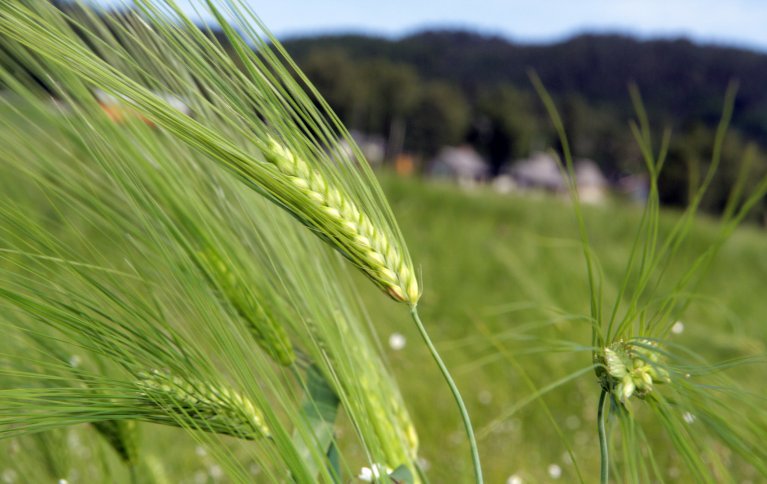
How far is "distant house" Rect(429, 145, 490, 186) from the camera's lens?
43472mm

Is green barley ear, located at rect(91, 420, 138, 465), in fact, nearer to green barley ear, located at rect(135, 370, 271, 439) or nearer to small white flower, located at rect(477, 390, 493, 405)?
green barley ear, located at rect(135, 370, 271, 439)

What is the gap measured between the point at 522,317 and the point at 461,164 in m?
44.5

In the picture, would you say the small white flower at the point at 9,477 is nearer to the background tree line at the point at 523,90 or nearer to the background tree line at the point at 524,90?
the background tree line at the point at 524,90

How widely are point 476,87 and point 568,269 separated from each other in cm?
4317

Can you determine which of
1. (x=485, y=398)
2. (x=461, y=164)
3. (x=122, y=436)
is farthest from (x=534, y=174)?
(x=122, y=436)

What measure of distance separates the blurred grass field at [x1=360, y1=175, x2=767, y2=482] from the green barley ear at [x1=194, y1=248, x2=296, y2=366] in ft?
0.55

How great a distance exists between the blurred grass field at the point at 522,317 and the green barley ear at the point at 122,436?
1.10 ft

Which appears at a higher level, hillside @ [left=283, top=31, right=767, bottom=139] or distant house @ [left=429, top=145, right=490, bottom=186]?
hillside @ [left=283, top=31, right=767, bottom=139]

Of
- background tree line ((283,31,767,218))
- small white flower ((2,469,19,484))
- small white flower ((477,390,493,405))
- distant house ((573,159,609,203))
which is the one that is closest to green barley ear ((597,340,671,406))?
small white flower ((2,469,19,484))

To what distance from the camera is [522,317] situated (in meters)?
2.84

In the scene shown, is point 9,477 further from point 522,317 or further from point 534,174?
point 534,174

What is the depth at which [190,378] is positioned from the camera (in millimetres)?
445

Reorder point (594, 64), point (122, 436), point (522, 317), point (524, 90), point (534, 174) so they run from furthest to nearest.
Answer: point (594, 64) < point (534, 174) < point (524, 90) < point (522, 317) < point (122, 436)

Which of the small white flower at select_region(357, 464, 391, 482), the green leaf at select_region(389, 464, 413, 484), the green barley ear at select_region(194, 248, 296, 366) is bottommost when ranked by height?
the green leaf at select_region(389, 464, 413, 484)
